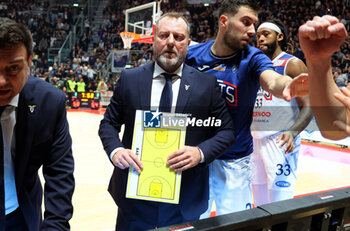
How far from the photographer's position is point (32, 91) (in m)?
1.37

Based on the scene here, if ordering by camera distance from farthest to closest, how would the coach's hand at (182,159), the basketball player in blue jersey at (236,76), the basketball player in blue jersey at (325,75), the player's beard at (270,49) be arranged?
the player's beard at (270,49) < the basketball player in blue jersey at (236,76) < the coach's hand at (182,159) < the basketball player in blue jersey at (325,75)

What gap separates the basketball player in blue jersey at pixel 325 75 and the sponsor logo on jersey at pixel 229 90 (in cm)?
85

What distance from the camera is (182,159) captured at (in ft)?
5.16

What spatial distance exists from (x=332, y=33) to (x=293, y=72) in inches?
66.8

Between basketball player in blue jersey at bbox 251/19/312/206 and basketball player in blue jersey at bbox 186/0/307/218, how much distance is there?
1.30 ft

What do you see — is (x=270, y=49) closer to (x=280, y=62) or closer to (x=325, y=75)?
(x=280, y=62)

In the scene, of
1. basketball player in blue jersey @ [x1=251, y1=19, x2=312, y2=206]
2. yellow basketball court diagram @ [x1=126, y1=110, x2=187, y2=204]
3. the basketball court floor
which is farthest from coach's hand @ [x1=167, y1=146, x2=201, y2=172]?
the basketball court floor

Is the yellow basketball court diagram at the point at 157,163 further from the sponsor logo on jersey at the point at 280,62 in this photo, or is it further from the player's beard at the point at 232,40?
the sponsor logo on jersey at the point at 280,62

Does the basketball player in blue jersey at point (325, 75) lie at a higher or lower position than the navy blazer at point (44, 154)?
higher

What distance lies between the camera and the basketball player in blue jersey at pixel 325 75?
958 millimetres

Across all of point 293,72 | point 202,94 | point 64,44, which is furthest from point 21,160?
point 64,44

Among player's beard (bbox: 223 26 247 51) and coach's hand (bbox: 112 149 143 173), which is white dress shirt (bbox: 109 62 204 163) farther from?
player's beard (bbox: 223 26 247 51)

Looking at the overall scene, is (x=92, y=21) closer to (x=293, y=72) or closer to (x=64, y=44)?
(x=64, y=44)

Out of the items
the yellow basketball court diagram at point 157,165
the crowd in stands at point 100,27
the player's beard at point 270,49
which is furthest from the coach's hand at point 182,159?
the crowd in stands at point 100,27
